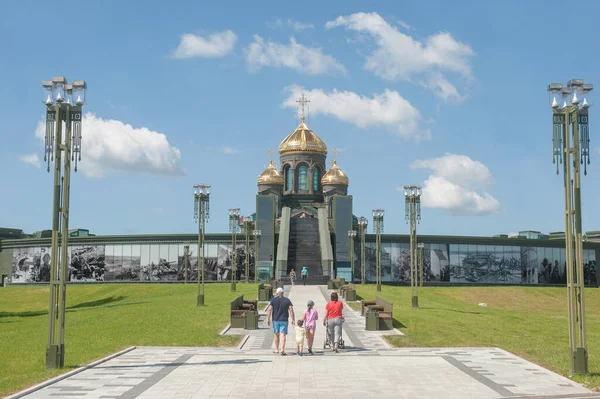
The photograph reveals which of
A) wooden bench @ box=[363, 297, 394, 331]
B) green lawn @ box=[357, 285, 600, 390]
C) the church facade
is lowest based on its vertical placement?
green lawn @ box=[357, 285, 600, 390]

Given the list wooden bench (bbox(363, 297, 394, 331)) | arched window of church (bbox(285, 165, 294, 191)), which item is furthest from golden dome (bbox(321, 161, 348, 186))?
wooden bench (bbox(363, 297, 394, 331))

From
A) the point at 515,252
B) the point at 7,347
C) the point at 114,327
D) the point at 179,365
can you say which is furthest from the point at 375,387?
the point at 515,252

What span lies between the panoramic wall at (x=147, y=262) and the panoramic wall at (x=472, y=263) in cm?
1517

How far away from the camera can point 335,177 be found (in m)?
101

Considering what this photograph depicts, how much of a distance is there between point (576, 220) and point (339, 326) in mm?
7985

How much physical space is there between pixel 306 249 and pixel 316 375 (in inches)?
2302

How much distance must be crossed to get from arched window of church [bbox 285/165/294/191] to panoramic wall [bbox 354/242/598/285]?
21.0 meters

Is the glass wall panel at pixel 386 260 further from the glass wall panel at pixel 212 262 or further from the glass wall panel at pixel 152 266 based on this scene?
the glass wall panel at pixel 152 266

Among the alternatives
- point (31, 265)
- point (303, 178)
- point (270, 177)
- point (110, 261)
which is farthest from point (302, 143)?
point (31, 265)

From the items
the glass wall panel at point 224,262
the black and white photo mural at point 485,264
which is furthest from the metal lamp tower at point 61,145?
the black and white photo mural at point 485,264

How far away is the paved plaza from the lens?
50.4ft

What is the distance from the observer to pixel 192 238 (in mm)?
82500

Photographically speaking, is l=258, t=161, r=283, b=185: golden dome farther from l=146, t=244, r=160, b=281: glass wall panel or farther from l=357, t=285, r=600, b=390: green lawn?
l=357, t=285, r=600, b=390: green lawn

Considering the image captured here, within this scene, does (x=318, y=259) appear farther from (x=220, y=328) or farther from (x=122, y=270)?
(x=220, y=328)
